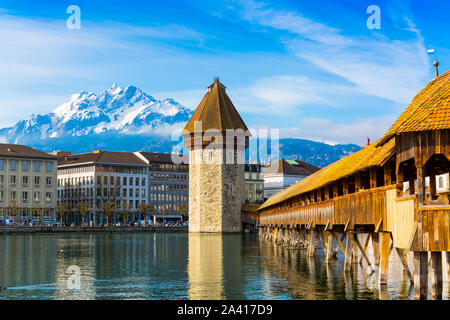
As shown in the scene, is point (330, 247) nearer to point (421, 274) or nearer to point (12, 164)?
point (421, 274)

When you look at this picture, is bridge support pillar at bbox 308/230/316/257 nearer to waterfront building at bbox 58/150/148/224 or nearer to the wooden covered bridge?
the wooden covered bridge

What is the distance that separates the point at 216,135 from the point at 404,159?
253 ft

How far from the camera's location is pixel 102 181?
12812cm

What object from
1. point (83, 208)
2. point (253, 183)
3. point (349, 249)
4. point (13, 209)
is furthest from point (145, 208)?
point (349, 249)

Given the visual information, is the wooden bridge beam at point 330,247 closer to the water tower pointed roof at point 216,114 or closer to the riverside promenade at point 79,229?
the water tower pointed roof at point 216,114

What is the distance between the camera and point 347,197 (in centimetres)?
2658

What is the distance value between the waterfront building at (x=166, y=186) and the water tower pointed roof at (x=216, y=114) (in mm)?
41499

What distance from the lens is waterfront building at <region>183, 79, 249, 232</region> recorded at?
311 ft

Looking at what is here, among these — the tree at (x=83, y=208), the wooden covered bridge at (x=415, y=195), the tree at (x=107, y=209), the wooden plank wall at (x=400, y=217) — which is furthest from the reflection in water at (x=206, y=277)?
the tree at (x=83, y=208)

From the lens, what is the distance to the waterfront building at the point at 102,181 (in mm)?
127250

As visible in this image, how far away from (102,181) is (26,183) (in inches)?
699

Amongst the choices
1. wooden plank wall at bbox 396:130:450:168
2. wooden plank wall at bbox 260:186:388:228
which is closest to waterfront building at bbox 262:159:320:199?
wooden plank wall at bbox 260:186:388:228
